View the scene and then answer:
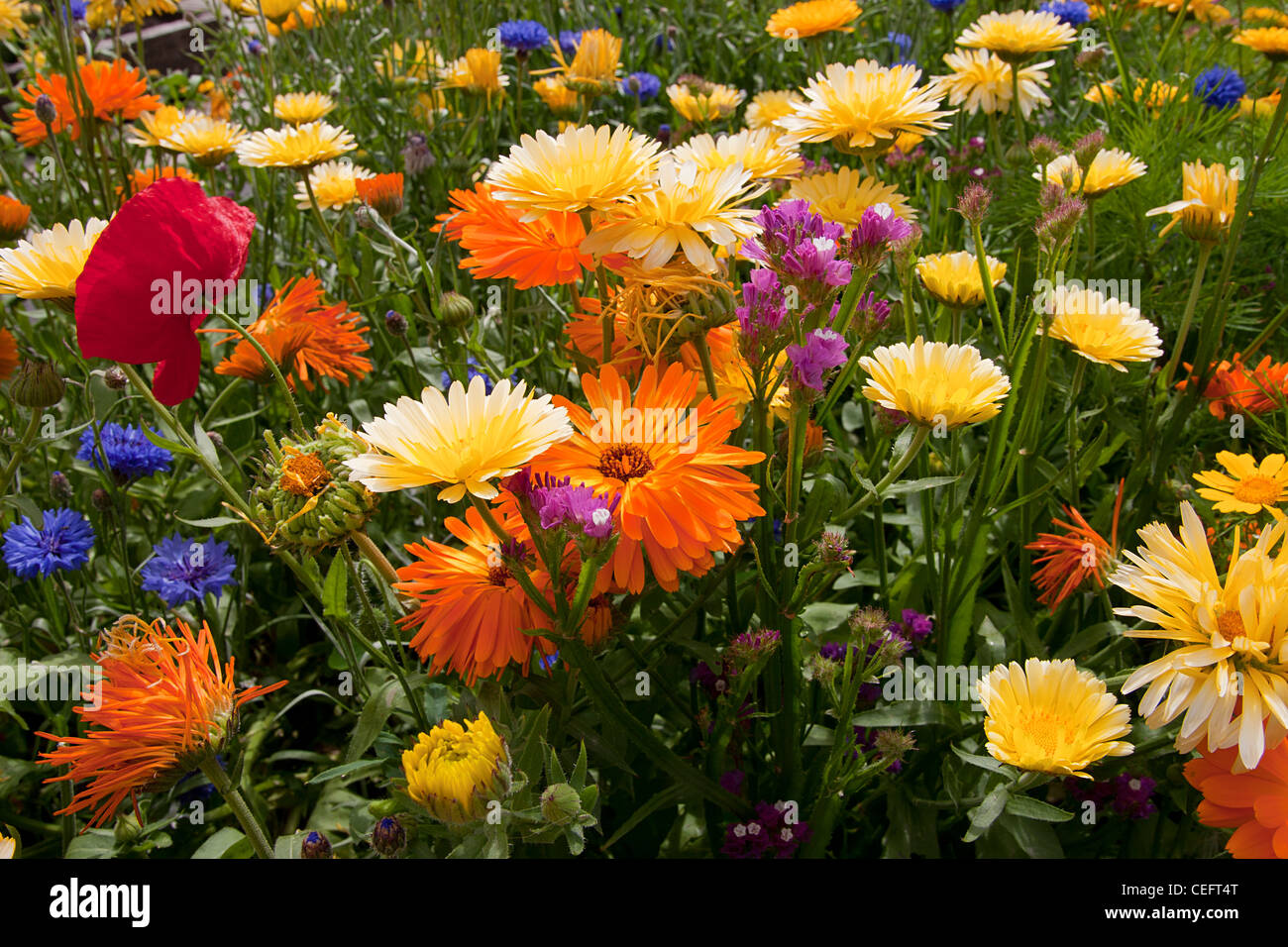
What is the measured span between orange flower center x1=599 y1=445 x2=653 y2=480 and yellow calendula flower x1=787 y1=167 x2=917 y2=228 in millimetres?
612

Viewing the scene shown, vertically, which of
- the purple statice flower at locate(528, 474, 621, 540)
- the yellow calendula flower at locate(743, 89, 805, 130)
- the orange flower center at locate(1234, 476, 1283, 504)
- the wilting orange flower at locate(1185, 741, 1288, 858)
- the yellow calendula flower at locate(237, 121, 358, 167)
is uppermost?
the yellow calendula flower at locate(743, 89, 805, 130)

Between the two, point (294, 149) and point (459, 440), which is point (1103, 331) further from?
point (294, 149)

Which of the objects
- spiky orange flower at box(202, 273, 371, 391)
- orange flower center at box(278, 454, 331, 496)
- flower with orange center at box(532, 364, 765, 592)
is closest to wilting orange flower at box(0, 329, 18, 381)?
spiky orange flower at box(202, 273, 371, 391)

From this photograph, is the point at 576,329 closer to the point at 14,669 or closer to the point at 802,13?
the point at 14,669

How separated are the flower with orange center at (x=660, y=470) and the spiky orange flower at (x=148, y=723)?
400mm

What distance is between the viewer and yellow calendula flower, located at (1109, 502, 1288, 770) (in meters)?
0.86

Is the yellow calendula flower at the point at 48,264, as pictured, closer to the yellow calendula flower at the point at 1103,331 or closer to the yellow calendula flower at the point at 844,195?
the yellow calendula flower at the point at 844,195

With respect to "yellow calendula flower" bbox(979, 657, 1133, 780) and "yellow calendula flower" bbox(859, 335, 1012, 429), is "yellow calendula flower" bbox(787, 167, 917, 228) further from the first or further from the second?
"yellow calendula flower" bbox(979, 657, 1133, 780)

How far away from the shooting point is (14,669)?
1453mm

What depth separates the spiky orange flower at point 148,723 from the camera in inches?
39.6

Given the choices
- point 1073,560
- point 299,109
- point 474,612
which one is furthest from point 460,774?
point 299,109

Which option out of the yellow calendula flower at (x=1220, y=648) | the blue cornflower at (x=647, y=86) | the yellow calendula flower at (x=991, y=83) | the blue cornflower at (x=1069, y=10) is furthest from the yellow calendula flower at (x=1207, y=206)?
the blue cornflower at (x=647, y=86)
